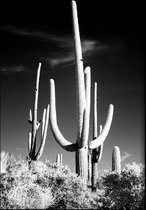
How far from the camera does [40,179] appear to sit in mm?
7207

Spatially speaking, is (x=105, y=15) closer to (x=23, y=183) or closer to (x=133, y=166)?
(x=133, y=166)

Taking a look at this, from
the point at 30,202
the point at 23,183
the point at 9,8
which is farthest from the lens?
the point at 9,8

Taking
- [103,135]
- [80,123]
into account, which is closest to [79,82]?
→ [80,123]

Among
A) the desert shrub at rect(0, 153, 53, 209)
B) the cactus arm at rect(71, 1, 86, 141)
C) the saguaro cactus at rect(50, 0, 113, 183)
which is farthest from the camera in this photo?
the cactus arm at rect(71, 1, 86, 141)

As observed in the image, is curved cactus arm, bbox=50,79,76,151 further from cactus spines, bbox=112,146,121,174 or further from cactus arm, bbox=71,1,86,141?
cactus spines, bbox=112,146,121,174

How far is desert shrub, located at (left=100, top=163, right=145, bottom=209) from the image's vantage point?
233 inches

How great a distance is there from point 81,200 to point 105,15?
17.9ft

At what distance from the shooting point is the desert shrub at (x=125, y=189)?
591cm

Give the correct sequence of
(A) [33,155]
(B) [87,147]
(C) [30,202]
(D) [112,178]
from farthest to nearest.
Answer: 1. (A) [33,155]
2. (B) [87,147]
3. (D) [112,178]
4. (C) [30,202]

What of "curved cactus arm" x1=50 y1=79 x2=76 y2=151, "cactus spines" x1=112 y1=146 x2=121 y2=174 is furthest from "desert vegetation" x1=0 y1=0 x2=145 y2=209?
"cactus spines" x1=112 y1=146 x2=121 y2=174

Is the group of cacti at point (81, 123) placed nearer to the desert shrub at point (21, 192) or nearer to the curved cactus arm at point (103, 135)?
the curved cactus arm at point (103, 135)

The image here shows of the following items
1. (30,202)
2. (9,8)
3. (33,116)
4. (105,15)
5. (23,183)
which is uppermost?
(9,8)

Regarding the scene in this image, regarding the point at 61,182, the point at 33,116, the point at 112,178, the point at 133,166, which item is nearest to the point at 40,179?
the point at 61,182

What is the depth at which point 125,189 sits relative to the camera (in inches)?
249
